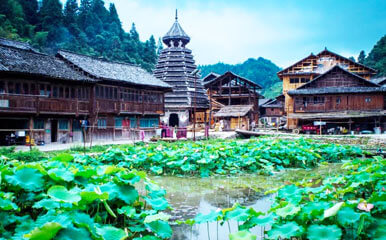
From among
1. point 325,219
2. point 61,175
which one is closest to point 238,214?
point 325,219

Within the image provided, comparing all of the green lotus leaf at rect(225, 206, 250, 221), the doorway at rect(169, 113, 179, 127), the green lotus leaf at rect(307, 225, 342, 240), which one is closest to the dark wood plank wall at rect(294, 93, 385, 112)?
the doorway at rect(169, 113, 179, 127)

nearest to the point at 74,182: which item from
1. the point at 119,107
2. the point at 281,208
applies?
the point at 281,208

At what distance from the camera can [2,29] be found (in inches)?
1374

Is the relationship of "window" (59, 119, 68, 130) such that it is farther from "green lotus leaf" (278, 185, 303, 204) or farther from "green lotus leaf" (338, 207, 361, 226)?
"green lotus leaf" (338, 207, 361, 226)

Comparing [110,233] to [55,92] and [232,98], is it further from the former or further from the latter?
[232,98]

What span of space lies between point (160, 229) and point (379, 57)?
177 feet

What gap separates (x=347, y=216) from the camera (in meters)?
3.07

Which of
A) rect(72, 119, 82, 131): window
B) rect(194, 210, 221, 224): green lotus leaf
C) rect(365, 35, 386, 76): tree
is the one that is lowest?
rect(194, 210, 221, 224): green lotus leaf

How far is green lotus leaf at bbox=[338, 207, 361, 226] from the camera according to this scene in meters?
3.02

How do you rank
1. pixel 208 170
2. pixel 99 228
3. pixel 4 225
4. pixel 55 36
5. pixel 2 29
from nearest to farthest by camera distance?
pixel 99 228 → pixel 4 225 → pixel 208 170 → pixel 2 29 → pixel 55 36

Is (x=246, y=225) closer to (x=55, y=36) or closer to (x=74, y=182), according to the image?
(x=74, y=182)

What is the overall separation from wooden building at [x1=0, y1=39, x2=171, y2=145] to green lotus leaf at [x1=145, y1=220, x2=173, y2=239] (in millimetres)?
13068

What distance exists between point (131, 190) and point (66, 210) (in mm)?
958

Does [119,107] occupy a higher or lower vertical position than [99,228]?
higher
